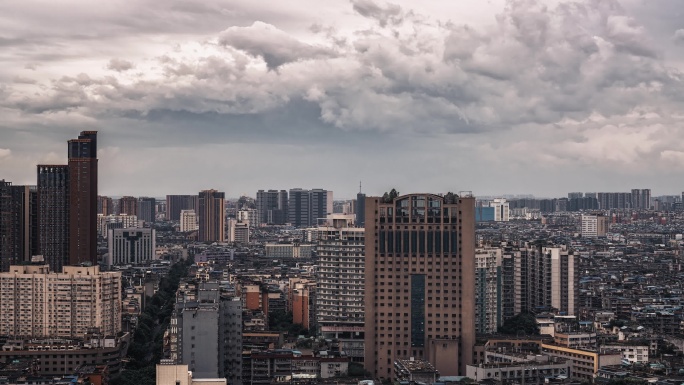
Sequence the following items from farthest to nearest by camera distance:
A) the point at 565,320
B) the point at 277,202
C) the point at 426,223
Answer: the point at 277,202 < the point at 565,320 < the point at 426,223

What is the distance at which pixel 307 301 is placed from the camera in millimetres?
44219

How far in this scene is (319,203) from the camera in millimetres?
121875

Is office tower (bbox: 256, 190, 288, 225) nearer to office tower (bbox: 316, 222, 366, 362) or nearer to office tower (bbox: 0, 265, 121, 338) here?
office tower (bbox: 0, 265, 121, 338)

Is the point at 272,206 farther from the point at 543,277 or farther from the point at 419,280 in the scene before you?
the point at 419,280

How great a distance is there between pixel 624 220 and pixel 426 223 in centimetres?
8766

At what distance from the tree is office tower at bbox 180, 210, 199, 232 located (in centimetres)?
7442

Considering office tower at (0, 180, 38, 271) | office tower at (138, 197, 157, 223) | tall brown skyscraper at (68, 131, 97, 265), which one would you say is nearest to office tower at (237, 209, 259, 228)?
office tower at (138, 197, 157, 223)

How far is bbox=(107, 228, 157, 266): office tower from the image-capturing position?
7719 centimetres

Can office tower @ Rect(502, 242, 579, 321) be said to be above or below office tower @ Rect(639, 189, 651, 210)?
below

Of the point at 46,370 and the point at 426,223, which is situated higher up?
the point at 426,223

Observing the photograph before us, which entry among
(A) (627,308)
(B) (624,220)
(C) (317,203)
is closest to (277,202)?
(C) (317,203)

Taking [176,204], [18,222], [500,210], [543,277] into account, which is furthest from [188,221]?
[543,277]

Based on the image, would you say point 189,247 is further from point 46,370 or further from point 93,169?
point 46,370

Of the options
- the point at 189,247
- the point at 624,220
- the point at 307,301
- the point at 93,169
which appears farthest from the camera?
the point at 624,220
